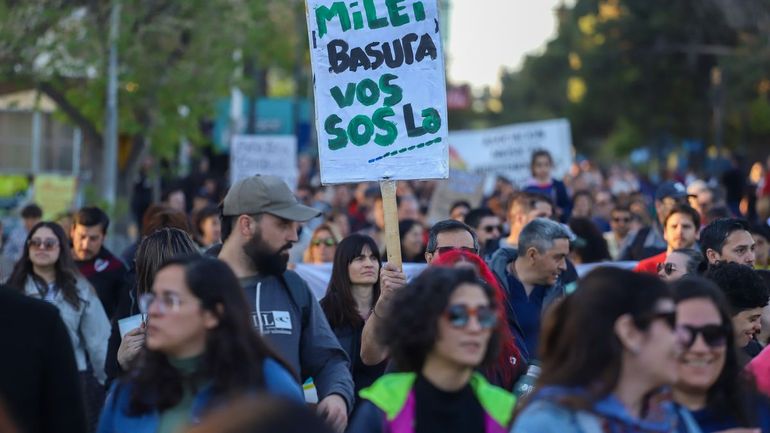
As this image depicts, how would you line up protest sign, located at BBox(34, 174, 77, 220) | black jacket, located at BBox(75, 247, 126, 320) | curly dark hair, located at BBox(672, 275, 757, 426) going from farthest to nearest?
protest sign, located at BBox(34, 174, 77, 220), black jacket, located at BBox(75, 247, 126, 320), curly dark hair, located at BBox(672, 275, 757, 426)

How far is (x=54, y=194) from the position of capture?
73.4 ft

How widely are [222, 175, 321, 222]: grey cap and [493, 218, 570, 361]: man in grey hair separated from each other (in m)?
2.61

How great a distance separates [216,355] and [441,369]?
28.5 inches

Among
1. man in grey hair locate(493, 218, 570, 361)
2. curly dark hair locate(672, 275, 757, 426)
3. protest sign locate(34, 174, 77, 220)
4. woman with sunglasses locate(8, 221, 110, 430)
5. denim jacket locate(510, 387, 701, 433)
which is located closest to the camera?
denim jacket locate(510, 387, 701, 433)

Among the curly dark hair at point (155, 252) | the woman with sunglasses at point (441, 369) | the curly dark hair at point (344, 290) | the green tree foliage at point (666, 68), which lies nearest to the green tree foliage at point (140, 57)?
the curly dark hair at point (344, 290)

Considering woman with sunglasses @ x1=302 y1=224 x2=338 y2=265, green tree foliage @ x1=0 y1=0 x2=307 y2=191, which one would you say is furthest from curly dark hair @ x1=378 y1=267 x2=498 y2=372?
green tree foliage @ x1=0 y1=0 x2=307 y2=191

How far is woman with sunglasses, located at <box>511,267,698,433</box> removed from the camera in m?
4.45

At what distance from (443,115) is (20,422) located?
3.31 m

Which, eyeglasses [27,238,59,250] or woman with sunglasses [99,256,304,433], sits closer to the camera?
woman with sunglasses [99,256,304,433]

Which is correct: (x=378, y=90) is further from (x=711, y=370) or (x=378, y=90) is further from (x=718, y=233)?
(x=711, y=370)

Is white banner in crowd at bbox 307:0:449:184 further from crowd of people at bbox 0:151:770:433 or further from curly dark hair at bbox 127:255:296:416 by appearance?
curly dark hair at bbox 127:255:296:416

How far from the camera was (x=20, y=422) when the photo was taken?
483 centimetres

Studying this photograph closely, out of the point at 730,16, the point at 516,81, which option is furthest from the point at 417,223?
the point at 516,81

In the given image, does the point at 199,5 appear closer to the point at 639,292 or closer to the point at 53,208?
the point at 53,208
